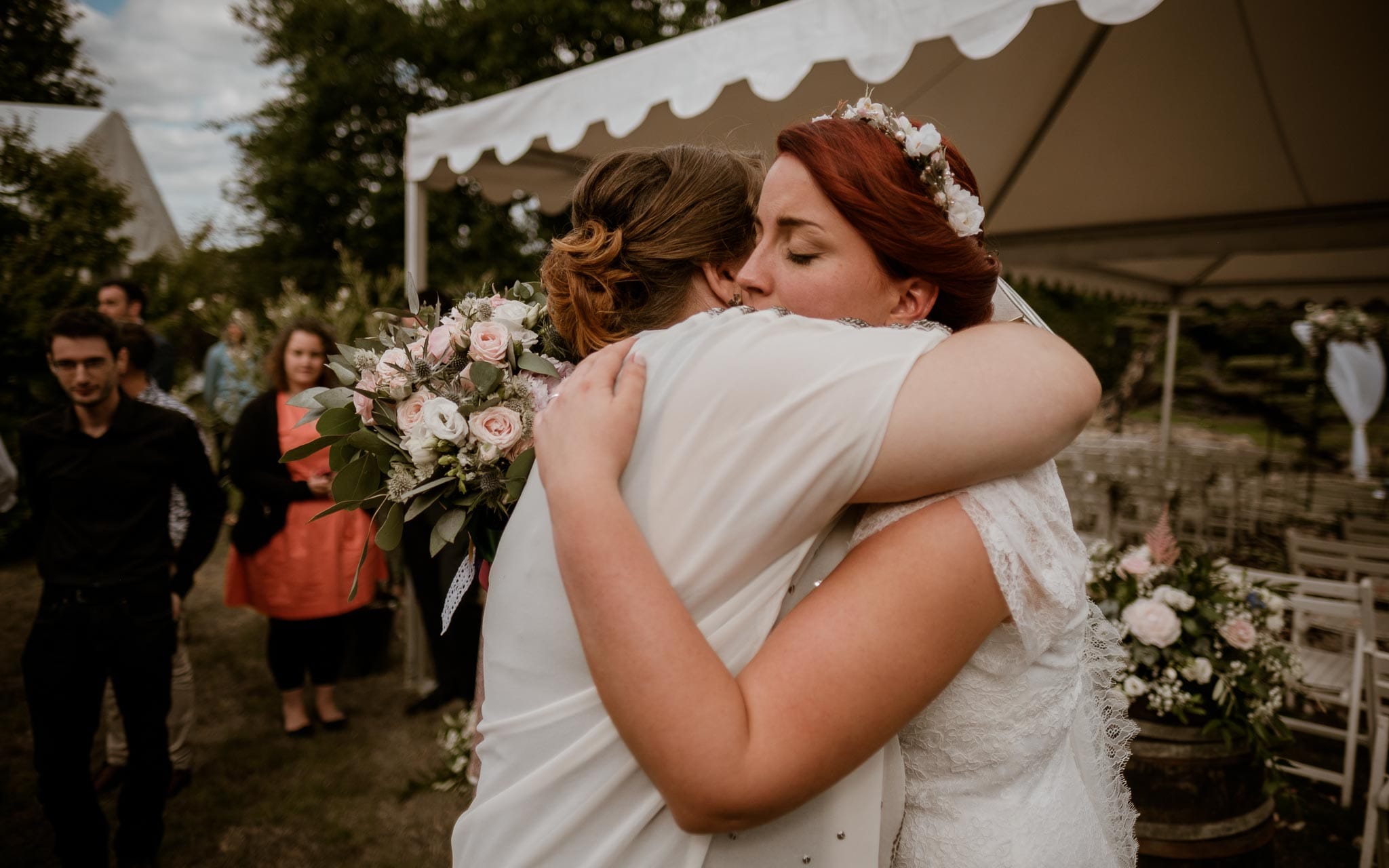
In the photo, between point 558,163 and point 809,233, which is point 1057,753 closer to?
point 809,233

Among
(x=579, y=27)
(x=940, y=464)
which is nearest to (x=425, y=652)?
(x=940, y=464)

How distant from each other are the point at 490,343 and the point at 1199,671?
2.52 metres

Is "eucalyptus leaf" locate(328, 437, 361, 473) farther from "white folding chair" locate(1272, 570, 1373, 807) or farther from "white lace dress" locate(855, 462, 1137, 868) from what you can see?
"white folding chair" locate(1272, 570, 1373, 807)

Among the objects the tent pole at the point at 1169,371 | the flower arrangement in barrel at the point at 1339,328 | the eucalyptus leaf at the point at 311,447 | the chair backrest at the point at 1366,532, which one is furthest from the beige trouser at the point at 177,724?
the flower arrangement in barrel at the point at 1339,328

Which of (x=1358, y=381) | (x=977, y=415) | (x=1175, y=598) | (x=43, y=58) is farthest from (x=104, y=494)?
(x=43, y=58)

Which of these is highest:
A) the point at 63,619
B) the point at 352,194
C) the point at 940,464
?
the point at 352,194

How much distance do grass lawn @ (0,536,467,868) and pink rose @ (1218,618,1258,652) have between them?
3.42 m

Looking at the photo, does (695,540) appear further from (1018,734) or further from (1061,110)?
(1061,110)

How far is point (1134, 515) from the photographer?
891 centimetres

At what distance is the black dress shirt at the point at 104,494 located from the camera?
3467 millimetres

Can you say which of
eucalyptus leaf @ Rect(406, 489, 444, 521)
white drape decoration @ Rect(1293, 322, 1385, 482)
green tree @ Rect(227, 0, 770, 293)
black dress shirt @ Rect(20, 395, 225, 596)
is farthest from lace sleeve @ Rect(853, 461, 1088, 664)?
green tree @ Rect(227, 0, 770, 293)

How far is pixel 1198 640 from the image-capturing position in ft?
9.25

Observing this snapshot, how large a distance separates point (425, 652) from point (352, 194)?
15685 millimetres

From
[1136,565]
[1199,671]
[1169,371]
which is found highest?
[1169,371]
